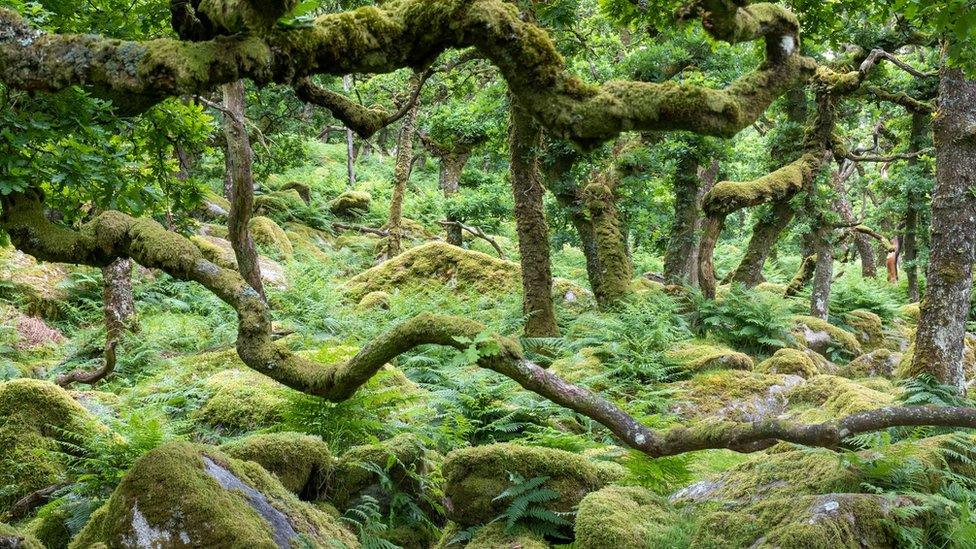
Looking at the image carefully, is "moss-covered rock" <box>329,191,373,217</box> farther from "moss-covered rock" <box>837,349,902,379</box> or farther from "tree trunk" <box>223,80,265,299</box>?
"moss-covered rock" <box>837,349,902,379</box>

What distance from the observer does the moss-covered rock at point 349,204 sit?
25828 mm

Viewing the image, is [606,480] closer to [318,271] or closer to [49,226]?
[49,226]

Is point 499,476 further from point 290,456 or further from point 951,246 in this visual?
point 951,246

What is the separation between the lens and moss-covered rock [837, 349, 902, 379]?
37.1 feet

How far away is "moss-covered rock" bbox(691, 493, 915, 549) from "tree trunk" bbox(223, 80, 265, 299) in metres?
5.65

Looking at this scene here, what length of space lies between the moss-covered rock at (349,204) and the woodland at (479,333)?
35.8 feet

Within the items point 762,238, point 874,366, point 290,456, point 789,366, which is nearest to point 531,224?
point 789,366

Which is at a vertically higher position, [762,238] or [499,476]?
[762,238]

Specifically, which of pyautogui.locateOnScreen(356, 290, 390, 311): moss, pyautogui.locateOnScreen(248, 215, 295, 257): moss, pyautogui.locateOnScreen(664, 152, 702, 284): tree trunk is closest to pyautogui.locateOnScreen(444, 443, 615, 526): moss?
pyautogui.locateOnScreen(356, 290, 390, 311): moss

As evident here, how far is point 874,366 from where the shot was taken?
11375 millimetres

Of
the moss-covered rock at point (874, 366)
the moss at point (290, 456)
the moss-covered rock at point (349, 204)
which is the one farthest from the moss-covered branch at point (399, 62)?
the moss-covered rock at point (349, 204)

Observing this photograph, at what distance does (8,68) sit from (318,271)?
45.7ft

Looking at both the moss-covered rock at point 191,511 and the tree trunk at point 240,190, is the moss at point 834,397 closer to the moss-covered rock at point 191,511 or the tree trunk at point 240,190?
the moss-covered rock at point 191,511

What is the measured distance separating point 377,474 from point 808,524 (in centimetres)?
365
